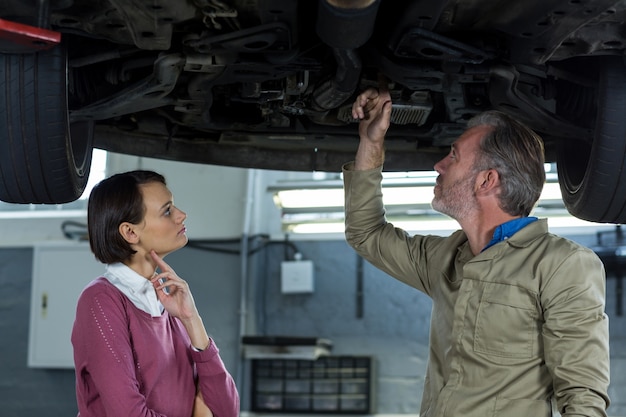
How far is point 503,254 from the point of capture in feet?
6.68

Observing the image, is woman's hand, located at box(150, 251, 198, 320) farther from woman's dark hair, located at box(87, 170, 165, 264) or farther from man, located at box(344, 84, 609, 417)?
man, located at box(344, 84, 609, 417)

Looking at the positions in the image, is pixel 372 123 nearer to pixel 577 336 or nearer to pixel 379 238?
pixel 379 238

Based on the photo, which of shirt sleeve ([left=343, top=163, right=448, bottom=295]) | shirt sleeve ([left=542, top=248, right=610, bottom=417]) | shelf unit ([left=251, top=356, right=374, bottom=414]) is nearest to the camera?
shirt sleeve ([left=542, top=248, right=610, bottom=417])

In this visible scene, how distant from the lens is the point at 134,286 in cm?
217

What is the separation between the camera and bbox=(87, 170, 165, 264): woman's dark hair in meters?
2.19

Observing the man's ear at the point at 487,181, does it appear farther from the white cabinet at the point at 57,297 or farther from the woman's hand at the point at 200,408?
the white cabinet at the point at 57,297

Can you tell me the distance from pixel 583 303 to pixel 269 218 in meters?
6.47

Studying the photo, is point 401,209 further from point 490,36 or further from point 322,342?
point 490,36

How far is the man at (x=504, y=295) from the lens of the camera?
1872 millimetres

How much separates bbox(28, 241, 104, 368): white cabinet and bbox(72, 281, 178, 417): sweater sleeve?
595 cm

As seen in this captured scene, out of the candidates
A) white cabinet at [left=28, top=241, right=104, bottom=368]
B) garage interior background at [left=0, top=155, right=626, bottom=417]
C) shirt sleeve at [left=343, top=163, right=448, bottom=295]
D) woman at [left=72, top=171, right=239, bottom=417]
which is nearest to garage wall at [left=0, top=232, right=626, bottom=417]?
garage interior background at [left=0, top=155, right=626, bottom=417]

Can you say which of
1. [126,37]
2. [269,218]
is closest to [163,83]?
[126,37]

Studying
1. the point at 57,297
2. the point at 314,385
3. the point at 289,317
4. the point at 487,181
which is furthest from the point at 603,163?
the point at 57,297

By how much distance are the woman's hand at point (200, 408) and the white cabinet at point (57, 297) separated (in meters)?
5.87
